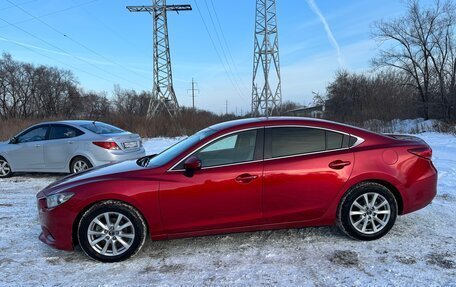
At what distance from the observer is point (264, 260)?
4.09 metres

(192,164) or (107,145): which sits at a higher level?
(107,145)

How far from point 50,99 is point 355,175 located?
90551 mm

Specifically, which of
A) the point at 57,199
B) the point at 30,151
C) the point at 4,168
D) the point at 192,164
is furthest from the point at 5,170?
the point at 192,164

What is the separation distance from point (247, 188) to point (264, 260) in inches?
31.8

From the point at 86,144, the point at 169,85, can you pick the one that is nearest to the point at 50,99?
the point at 169,85

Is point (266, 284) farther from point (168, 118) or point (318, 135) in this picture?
point (168, 118)

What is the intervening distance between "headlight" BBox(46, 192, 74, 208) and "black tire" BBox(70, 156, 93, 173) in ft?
16.2

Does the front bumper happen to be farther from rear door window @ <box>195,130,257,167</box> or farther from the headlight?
rear door window @ <box>195,130,257,167</box>

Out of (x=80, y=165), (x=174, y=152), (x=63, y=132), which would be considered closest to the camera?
(x=174, y=152)

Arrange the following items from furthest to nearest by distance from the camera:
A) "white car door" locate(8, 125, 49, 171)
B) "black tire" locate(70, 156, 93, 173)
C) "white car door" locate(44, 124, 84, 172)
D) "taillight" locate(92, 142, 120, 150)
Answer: "white car door" locate(8, 125, 49, 171)
"white car door" locate(44, 124, 84, 172)
"black tire" locate(70, 156, 93, 173)
"taillight" locate(92, 142, 120, 150)

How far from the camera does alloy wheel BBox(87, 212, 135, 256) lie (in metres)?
4.21

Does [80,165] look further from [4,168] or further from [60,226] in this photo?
[60,226]

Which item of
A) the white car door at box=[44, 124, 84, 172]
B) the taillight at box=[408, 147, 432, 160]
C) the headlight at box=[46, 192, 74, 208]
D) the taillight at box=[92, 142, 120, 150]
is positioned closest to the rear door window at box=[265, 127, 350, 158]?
the taillight at box=[408, 147, 432, 160]

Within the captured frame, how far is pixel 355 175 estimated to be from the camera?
448cm
